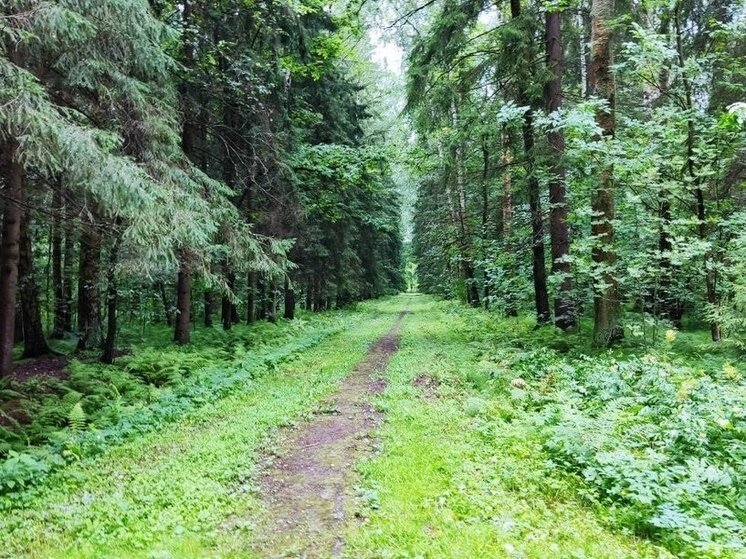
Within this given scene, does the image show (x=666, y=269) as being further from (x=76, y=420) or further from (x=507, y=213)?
(x=507, y=213)

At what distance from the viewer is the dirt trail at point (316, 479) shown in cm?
375

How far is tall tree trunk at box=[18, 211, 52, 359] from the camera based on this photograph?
11602 mm

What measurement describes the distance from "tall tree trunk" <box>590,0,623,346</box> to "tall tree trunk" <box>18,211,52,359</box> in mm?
12797

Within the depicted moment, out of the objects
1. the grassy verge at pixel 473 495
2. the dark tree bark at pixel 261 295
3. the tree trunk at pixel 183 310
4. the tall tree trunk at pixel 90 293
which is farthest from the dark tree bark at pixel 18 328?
the grassy verge at pixel 473 495

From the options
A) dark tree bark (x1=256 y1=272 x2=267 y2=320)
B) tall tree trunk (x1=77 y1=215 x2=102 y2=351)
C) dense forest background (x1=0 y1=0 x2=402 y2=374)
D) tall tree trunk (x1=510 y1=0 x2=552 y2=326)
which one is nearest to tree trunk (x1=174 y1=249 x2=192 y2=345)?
dense forest background (x1=0 y1=0 x2=402 y2=374)

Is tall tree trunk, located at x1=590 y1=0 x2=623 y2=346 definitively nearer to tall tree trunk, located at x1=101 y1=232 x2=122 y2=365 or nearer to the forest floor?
the forest floor

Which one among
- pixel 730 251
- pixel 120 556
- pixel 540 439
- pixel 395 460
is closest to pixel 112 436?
pixel 120 556

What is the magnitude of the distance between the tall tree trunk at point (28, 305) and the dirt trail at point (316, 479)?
28.3 ft

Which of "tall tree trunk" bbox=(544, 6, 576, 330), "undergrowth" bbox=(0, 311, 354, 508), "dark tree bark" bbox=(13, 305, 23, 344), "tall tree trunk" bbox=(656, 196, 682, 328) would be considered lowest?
A: "undergrowth" bbox=(0, 311, 354, 508)

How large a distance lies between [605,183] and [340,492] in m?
7.07

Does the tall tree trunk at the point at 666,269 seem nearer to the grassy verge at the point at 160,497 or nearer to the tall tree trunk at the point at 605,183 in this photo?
the tall tree trunk at the point at 605,183

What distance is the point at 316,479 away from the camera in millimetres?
4891

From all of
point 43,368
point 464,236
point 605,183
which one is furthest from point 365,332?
point 605,183

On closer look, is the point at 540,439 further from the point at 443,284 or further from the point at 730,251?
the point at 443,284
